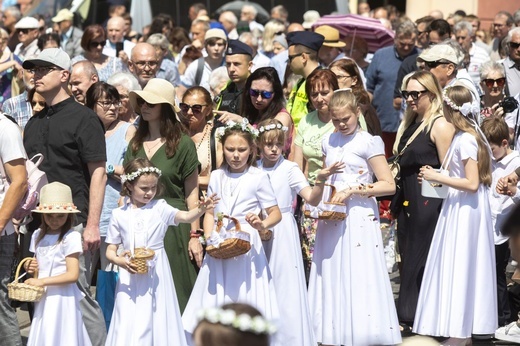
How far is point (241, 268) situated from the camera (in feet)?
25.8

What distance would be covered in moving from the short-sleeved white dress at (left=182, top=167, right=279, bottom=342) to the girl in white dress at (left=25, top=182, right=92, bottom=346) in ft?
2.55

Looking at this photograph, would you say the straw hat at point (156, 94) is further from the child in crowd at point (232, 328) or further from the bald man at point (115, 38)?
the bald man at point (115, 38)

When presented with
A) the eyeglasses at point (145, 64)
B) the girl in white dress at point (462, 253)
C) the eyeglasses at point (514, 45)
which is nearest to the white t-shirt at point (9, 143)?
the girl in white dress at point (462, 253)

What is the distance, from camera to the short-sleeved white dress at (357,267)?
842 centimetres

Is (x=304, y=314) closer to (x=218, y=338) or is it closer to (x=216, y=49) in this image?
(x=218, y=338)

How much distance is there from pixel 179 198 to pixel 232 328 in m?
4.44

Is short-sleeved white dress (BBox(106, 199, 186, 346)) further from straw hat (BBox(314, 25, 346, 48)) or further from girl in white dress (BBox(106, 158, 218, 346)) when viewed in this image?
straw hat (BBox(314, 25, 346, 48))

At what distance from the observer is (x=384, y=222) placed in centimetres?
1338

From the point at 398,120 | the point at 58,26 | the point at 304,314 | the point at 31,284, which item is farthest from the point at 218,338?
the point at 58,26

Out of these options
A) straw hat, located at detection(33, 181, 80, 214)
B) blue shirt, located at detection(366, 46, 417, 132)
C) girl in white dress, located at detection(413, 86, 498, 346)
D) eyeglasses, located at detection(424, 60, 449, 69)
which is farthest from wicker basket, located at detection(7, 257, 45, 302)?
blue shirt, located at detection(366, 46, 417, 132)

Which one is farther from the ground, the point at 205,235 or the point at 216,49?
the point at 216,49

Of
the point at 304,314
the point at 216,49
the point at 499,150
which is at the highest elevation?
the point at 216,49

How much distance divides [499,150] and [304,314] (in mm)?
2468

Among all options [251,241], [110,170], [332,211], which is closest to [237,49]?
[110,170]
